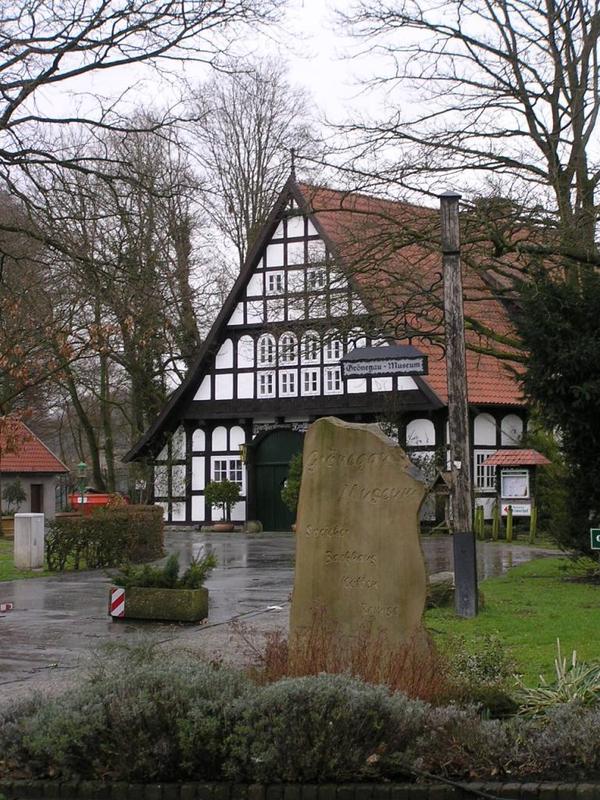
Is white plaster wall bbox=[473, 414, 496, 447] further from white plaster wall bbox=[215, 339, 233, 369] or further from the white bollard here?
the white bollard

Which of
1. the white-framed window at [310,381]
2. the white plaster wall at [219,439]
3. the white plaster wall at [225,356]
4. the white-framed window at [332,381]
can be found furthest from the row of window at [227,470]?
the white-framed window at [332,381]

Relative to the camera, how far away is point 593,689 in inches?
309

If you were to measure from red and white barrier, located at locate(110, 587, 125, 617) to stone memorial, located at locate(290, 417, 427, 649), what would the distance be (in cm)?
659

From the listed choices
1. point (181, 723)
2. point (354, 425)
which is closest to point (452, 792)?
point (181, 723)

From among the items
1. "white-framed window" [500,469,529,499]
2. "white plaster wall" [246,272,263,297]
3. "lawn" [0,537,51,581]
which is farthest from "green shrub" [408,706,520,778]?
"white plaster wall" [246,272,263,297]

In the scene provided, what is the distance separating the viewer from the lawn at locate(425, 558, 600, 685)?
10.9 meters

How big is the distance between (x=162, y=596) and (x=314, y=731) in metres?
9.02

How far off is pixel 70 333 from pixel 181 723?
13.2 m

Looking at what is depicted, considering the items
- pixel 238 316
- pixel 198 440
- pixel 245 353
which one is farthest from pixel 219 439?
pixel 238 316

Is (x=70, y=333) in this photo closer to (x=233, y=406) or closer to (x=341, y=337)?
(x=341, y=337)

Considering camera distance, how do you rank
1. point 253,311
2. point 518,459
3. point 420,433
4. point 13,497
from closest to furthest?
point 518,459, point 420,433, point 253,311, point 13,497

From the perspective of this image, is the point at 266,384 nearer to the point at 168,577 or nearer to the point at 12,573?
the point at 12,573

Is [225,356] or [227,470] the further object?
[227,470]

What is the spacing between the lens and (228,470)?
41.5 m
